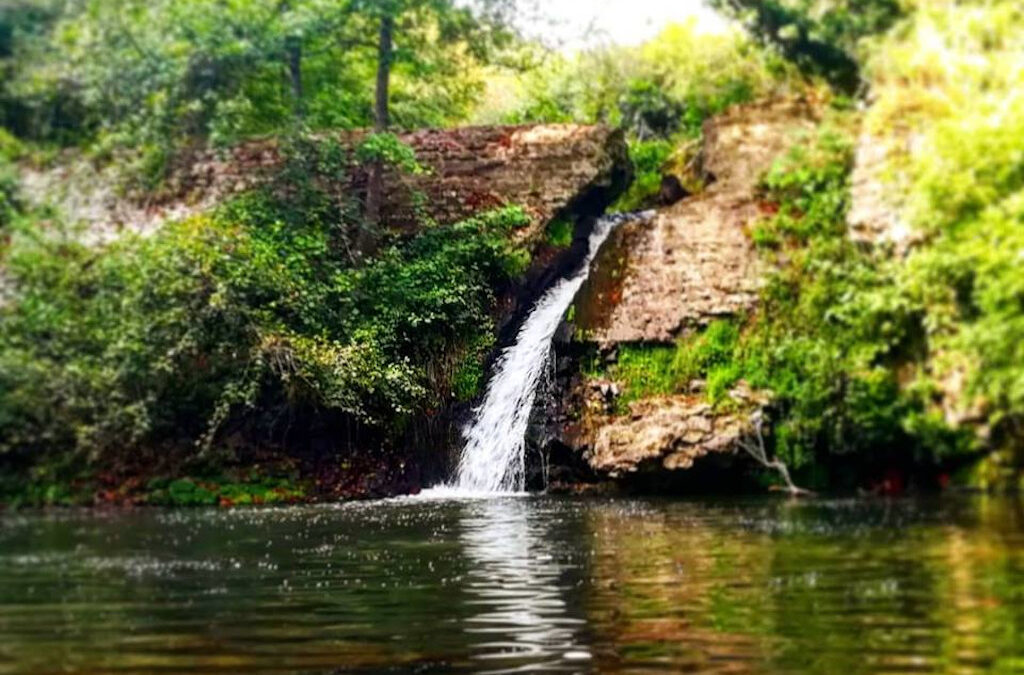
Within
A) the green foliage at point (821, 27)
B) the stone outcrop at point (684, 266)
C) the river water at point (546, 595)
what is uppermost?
the green foliage at point (821, 27)

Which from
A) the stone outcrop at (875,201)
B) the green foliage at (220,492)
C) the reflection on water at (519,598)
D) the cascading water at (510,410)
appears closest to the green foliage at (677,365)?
the cascading water at (510,410)

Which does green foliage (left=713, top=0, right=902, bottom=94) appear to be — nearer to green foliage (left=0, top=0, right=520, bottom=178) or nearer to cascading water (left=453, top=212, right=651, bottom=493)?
green foliage (left=0, top=0, right=520, bottom=178)

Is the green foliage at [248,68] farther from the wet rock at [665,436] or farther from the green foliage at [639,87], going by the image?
the wet rock at [665,436]

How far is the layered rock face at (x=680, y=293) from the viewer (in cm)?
1265

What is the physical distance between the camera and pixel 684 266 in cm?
1489

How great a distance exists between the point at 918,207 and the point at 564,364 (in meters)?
5.34

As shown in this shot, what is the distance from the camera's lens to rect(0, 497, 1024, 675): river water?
4141 millimetres

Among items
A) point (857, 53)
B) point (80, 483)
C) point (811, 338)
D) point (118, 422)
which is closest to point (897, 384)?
point (811, 338)

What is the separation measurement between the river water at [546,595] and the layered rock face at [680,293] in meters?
2.68

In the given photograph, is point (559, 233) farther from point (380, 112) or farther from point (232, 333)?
point (232, 333)

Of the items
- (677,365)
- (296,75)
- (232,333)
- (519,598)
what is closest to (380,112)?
(296,75)

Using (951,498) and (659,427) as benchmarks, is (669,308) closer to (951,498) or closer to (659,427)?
(659,427)

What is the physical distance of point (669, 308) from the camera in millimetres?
14438

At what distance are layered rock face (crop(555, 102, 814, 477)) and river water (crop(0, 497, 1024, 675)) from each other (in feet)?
8.80
